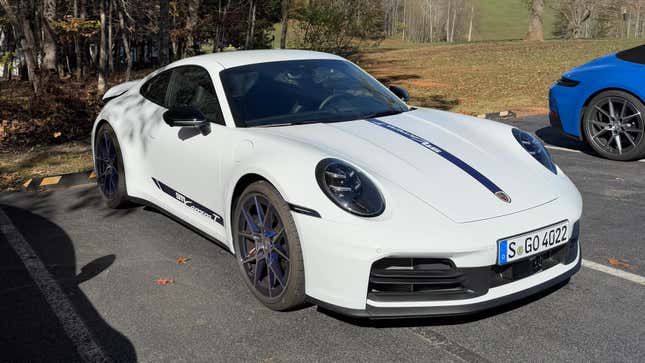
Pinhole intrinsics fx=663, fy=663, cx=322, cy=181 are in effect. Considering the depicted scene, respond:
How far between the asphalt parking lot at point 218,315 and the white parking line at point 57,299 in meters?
0.01

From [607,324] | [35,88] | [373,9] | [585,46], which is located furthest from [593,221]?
[585,46]

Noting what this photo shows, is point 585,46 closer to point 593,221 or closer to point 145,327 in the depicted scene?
point 593,221

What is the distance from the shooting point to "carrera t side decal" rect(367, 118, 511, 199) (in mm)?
3664

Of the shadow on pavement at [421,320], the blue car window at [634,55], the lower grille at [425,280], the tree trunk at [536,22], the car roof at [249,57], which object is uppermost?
the tree trunk at [536,22]

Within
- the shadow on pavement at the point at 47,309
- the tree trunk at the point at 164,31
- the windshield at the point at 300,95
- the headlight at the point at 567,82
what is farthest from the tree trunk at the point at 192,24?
the windshield at the point at 300,95

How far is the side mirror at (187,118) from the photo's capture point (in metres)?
4.43

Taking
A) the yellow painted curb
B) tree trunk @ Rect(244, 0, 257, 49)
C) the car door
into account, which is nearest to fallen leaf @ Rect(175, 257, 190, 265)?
the car door

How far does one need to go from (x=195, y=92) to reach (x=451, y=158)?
208cm

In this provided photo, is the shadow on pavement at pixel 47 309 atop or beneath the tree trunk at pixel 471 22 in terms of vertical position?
beneath

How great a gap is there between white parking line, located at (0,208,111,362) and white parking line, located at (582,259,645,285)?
3.11 meters

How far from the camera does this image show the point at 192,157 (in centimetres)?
459

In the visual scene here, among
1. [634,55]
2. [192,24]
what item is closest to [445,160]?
[634,55]

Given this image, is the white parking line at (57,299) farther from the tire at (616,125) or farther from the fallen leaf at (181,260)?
the tire at (616,125)

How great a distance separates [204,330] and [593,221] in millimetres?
3403
